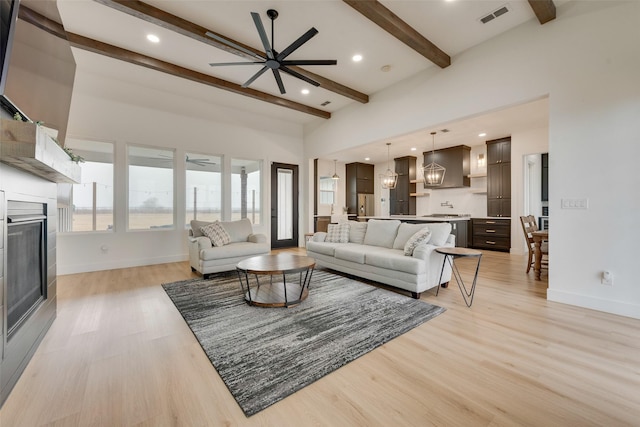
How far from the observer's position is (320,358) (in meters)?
1.87

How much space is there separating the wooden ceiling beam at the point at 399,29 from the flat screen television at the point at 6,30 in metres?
2.69

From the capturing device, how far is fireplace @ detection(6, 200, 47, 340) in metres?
1.70

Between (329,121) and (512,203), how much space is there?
4891 millimetres

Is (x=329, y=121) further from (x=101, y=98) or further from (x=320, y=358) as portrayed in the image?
(x=320, y=358)

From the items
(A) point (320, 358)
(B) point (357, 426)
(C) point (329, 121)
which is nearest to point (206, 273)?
(A) point (320, 358)

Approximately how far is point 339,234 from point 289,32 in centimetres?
316

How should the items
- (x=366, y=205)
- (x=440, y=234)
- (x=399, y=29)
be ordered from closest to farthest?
1. (x=399, y=29)
2. (x=440, y=234)
3. (x=366, y=205)

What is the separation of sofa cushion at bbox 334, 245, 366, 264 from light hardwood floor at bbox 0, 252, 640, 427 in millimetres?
1337

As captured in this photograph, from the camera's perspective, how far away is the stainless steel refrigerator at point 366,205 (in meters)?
9.31

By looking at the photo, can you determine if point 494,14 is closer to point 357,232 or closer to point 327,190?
point 357,232

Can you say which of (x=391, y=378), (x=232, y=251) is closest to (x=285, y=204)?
(x=232, y=251)

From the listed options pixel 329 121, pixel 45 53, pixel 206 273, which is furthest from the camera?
pixel 329 121

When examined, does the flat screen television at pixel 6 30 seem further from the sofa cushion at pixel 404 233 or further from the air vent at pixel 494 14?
the air vent at pixel 494 14

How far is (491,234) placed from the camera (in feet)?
21.4
